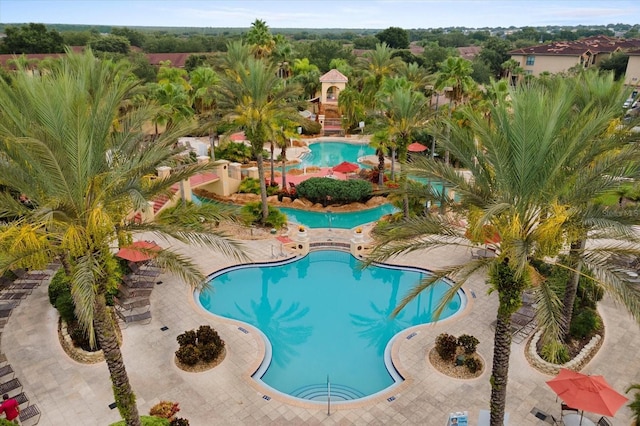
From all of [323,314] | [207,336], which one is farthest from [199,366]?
[323,314]

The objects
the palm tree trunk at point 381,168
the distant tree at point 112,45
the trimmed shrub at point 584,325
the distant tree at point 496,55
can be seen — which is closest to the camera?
the trimmed shrub at point 584,325

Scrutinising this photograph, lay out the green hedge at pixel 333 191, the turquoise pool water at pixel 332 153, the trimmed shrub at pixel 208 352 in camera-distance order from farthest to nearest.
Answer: the turquoise pool water at pixel 332 153, the green hedge at pixel 333 191, the trimmed shrub at pixel 208 352

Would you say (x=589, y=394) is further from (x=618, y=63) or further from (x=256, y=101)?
(x=618, y=63)

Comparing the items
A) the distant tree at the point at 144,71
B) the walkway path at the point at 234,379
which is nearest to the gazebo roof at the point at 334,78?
the distant tree at the point at 144,71

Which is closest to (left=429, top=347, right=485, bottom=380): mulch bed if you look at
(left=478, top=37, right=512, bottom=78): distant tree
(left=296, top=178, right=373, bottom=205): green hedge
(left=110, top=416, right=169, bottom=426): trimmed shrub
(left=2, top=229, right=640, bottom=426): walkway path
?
(left=2, top=229, right=640, bottom=426): walkway path

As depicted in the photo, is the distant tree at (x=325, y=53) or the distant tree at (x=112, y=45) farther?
the distant tree at (x=112, y=45)

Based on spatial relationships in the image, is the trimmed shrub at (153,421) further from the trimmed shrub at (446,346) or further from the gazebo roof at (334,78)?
the gazebo roof at (334,78)
